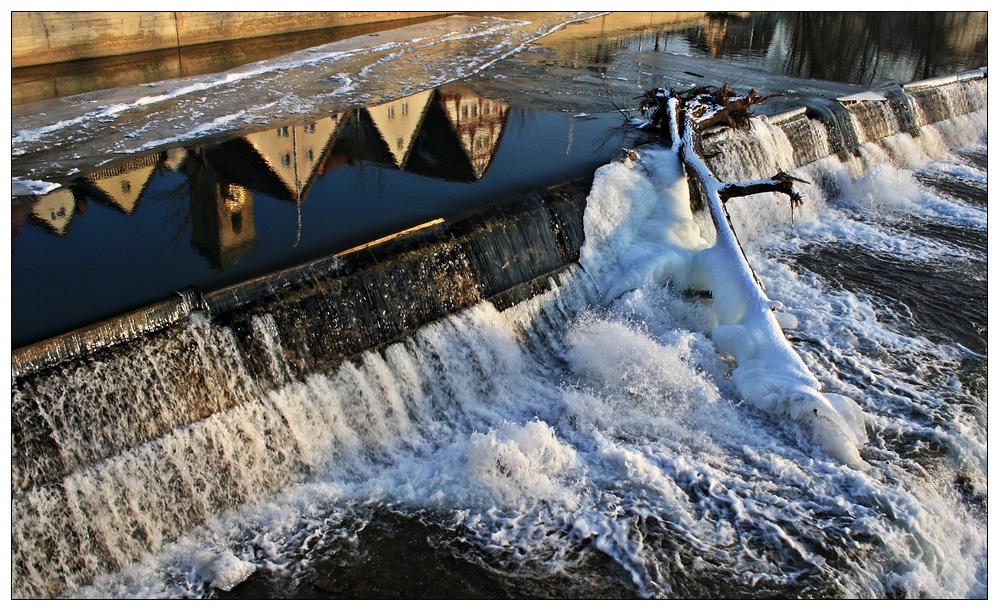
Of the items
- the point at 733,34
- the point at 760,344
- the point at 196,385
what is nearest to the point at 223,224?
the point at 196,385

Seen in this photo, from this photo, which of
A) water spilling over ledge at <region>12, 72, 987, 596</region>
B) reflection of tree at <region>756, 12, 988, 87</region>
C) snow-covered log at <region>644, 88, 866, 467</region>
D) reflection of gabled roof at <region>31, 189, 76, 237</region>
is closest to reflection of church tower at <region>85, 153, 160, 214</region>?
reflection of gabled roof at <region>31, 189, 76, 237</region>

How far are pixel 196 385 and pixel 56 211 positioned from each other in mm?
3727

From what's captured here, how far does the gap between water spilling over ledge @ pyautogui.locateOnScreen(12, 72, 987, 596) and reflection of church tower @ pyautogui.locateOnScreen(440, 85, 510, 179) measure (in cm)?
234

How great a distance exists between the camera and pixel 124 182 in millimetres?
9102

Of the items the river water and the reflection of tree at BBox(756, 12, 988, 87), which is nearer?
the river water

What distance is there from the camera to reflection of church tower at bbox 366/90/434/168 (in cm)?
1067

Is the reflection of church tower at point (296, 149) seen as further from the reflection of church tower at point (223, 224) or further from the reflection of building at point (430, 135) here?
the reflection of church tower at point (223, 224)

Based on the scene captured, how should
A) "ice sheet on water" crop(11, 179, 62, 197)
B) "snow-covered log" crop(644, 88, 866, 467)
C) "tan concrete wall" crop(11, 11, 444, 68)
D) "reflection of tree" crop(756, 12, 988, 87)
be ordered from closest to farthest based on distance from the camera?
"snow-covered log" crop(644, 88, 866, 467) → "ice sheet on water" crop(11, 179, 62, 197) → "tan concrete wall" crop(11, 11, 444, 68) → "reflection of tree" crop(756, 12, 988, 87)

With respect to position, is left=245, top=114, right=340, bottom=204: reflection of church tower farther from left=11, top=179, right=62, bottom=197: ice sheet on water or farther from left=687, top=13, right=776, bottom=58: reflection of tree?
left=687, top=13, right=776, bottom=58: reflection of tree

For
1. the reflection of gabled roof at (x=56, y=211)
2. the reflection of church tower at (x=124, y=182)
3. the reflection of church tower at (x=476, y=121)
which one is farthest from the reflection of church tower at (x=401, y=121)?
the reflection of gabled roof at (x=56, y=211)

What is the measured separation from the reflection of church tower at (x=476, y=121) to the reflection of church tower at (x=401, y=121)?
436 millimetres

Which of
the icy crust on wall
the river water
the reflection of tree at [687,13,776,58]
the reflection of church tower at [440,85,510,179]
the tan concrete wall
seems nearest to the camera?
the river water

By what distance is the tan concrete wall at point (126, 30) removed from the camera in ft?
52.1

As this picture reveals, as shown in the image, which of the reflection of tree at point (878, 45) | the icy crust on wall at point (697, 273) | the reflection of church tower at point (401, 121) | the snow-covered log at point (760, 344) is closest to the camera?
the snow-covered log at point (760, 344)
